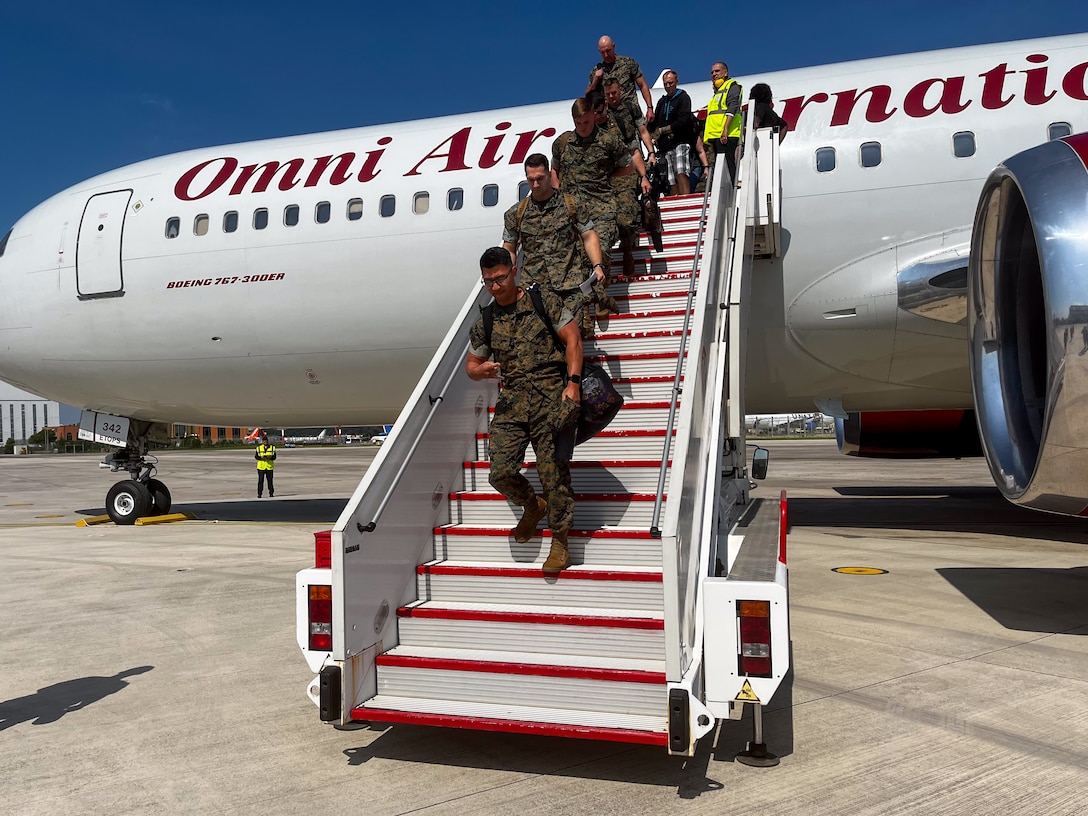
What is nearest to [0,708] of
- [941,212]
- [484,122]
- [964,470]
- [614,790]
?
[614,790]

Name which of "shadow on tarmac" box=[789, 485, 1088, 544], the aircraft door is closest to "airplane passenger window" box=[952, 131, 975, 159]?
"shadow on tarmac" box=[789, 485, 1088, 544]

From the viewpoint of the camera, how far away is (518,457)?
4387mm

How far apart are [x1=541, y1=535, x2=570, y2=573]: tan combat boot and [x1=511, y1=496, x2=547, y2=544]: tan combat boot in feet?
0.74

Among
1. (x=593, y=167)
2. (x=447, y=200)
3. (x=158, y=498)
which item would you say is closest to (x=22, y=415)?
(x=158, y=498)

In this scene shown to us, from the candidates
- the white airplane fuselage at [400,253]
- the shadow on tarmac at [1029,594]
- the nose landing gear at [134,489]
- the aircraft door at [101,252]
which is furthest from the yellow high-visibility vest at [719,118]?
the nose landing gear at [134,489]

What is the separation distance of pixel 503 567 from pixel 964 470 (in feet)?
86.3

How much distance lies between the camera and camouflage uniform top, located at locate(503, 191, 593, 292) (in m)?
5.53

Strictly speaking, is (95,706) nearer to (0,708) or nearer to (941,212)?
(0,708)

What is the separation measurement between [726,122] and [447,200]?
127 inches

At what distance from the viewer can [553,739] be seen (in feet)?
13.1

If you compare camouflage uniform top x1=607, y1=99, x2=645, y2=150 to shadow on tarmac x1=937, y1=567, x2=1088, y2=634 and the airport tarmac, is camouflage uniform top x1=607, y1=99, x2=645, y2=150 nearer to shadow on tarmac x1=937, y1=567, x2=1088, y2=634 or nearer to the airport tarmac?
the airport tarmac

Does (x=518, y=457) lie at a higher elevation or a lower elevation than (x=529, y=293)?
lower

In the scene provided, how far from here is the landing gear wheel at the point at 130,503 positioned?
13391 millimetres

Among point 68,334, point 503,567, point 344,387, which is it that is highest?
point 68,334
